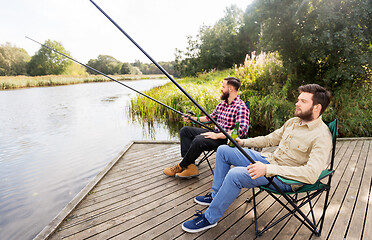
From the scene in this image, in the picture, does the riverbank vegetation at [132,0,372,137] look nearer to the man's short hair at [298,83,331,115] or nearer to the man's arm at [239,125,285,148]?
the man's arm at [239,125,285,148]

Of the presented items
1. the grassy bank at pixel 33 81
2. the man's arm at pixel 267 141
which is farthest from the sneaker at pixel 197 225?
the grassy bank at pixel 33 81

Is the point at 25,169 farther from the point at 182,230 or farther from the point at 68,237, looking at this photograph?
the point at 182,230

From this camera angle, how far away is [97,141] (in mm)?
5395

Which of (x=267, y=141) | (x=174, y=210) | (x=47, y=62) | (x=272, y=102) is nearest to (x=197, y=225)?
(x=174, y=210)

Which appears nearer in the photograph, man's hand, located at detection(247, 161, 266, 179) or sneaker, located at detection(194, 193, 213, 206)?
man's hand, located at detection(247, 161, 266, 179)

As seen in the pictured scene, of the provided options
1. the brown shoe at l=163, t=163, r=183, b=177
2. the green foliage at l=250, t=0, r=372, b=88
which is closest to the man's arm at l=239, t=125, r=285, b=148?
the brown shoe at l=163, t=163, r=183, b=177

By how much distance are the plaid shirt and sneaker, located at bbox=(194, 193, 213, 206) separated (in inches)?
27.8

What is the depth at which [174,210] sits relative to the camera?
1928 millimetres

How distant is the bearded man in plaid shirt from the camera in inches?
88.8

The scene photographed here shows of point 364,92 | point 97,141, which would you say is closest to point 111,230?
point 97,141

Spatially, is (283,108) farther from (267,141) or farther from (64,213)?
(64,213)

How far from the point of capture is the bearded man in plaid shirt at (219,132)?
226 centimetres

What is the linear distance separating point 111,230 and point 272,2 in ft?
19.3

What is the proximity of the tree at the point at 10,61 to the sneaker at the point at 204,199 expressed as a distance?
112 feet
